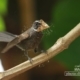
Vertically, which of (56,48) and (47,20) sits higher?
(47,20)

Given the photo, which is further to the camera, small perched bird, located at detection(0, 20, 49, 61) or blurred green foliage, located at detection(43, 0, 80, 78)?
blurred green foliage, located at detection(43, 0, 80, 78)

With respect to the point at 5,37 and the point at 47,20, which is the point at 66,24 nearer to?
the point at 47,20

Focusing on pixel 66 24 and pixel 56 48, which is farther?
pixel 66 24

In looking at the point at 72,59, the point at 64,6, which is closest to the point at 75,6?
the point at 64,6

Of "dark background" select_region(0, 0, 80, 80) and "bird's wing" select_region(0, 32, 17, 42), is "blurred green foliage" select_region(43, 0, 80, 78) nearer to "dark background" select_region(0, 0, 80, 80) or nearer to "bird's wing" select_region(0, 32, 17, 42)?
"dark background" select_region(0, 0, 80, 80)

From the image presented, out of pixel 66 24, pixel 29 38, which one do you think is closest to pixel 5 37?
pixel 29 38

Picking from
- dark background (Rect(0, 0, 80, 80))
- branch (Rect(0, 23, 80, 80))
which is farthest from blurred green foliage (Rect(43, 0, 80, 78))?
branch (Rect(0, 23, 80, 80))

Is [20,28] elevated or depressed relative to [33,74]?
elevated

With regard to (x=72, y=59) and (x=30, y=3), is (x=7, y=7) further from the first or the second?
(x=72, y=59)

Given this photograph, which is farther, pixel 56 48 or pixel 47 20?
pixel 47 20
